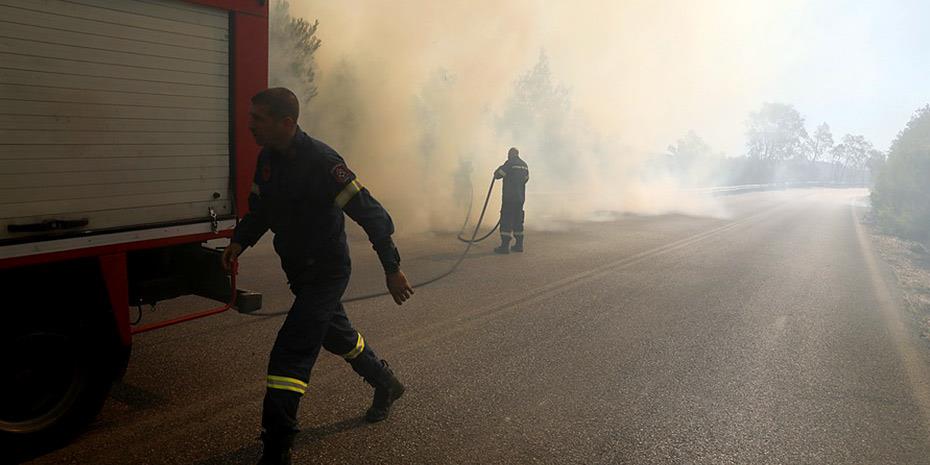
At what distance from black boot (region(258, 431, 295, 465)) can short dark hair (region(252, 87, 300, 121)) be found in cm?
135

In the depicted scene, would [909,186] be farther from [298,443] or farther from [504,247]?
[298,443]

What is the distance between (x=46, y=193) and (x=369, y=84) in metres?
13.5

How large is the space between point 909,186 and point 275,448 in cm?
2338

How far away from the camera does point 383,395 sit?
3074 mm

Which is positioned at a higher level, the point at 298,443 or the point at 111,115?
the point at 111,115

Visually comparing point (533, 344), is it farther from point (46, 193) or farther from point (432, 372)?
point (46, 193)

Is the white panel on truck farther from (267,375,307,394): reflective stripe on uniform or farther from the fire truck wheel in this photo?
(267,375,307,394): reflective stripe on uniform

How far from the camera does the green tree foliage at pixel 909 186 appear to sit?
18062 millimetres

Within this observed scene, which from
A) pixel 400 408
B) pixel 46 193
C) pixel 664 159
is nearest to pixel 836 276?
pixel 400 408

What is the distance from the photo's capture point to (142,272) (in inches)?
124

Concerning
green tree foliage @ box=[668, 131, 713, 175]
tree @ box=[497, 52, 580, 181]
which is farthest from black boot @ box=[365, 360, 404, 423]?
green tree foliage @ box=[668, 131, 713, 175]

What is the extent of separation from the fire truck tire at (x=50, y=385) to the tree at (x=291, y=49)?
13210 millimetres

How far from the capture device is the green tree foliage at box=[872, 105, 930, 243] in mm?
18062

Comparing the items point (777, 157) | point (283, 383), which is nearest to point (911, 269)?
point (283, 383)
